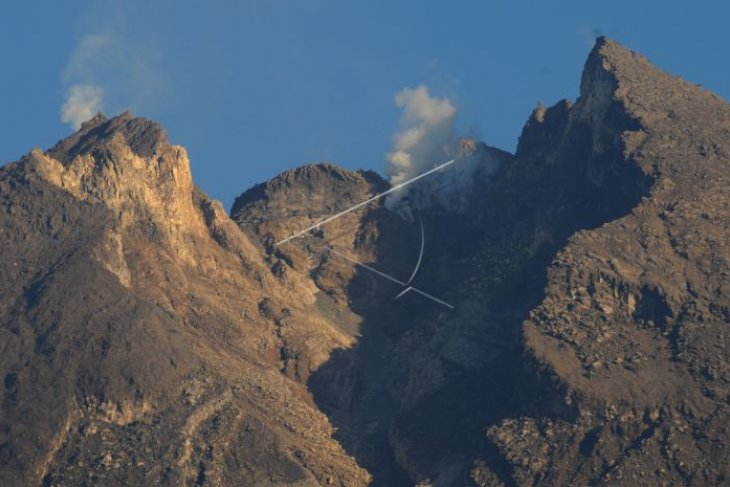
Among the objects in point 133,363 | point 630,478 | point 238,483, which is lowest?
point 630,478

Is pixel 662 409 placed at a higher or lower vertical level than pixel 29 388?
lower

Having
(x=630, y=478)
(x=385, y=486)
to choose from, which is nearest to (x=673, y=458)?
(x=630, y=478)

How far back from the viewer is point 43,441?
190 metres

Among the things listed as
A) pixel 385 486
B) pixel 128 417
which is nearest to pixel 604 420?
pixel 385 486

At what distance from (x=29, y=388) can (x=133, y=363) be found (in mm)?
7866

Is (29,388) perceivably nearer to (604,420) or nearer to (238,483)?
(238,483)

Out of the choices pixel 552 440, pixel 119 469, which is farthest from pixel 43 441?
pixel 552 440

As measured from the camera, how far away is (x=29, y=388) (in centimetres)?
19588

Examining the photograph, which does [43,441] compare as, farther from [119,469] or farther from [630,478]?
[630,478]

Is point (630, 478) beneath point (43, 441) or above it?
beneath

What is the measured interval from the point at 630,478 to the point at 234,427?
27543mm

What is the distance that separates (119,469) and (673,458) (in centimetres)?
3637

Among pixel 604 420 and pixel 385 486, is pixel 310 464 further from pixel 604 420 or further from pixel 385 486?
pixel 604 420

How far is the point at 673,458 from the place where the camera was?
619 ft
